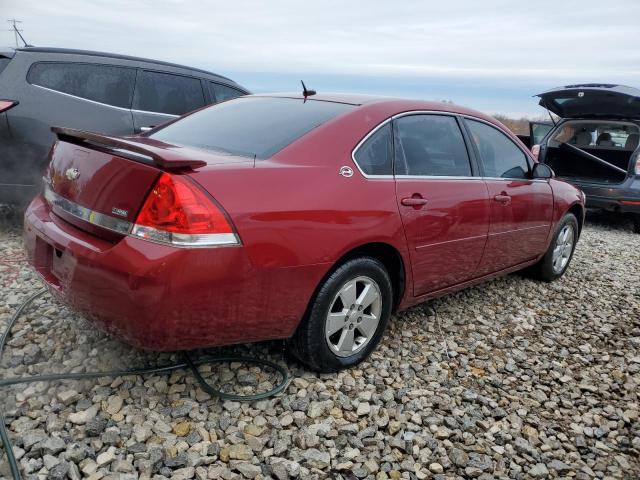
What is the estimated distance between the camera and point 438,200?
3121 millimetres

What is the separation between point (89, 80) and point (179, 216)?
3.63 metres

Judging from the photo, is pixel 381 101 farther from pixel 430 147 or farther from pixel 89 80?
pixel 89 80

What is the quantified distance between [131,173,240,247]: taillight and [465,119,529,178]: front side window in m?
2.24

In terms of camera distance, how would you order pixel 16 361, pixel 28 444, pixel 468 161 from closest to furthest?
pixel 28 444
pixel 16 361
pixel 468 161

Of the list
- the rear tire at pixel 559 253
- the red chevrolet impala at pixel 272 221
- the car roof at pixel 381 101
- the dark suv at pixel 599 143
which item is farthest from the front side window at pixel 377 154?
the dark suv at pixel 599 143

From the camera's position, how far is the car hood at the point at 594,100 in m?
6.95

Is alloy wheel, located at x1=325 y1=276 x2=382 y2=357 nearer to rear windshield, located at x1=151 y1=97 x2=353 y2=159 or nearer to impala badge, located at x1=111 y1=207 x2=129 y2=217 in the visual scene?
rear windshield, located at x1=151 y1=97 x2=353 y2=159

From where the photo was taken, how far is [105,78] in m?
5.12

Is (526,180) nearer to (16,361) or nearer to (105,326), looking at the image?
(105,326)

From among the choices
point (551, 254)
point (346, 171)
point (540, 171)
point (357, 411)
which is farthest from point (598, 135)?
point (357, 411)

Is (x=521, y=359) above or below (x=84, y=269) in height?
below

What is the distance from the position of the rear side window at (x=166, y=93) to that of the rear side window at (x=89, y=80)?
12 cm

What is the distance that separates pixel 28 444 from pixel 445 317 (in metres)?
2.67

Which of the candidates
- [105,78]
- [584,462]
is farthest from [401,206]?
[105,78]
